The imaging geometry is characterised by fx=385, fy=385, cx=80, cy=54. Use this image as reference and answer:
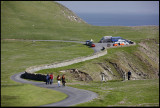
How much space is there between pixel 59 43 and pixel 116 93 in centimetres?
8775

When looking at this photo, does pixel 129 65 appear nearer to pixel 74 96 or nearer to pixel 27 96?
pixel 74 96

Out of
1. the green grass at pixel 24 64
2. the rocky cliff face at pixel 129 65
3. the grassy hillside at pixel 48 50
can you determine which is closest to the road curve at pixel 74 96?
the green grass at pixel 24 64

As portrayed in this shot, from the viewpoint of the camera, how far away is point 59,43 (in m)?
130

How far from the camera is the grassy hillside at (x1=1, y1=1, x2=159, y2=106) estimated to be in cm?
4270

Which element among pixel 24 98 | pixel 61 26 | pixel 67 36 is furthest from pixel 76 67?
pixel 61 26

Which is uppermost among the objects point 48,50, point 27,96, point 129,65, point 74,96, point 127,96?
point 48,50

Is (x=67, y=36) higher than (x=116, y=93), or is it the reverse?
(x=67, y=36)

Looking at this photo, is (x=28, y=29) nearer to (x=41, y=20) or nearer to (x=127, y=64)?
(x=41, y=20)

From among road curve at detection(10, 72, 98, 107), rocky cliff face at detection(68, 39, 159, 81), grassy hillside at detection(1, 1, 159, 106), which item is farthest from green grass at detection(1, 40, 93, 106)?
rocky cliff face at detection(68, 39, 159, 81)

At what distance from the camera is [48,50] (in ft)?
351

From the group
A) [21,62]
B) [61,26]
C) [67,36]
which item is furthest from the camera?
[61,26]

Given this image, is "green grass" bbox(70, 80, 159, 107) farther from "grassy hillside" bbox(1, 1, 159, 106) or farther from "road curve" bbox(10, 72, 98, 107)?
"road curve" bbox(10, 72, 98, 107)

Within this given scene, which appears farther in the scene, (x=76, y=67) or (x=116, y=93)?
(x=76, y=67)

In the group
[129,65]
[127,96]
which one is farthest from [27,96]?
[129,65]
